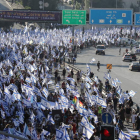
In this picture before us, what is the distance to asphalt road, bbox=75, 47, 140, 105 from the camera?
103 ft

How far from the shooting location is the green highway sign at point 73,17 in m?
42.0

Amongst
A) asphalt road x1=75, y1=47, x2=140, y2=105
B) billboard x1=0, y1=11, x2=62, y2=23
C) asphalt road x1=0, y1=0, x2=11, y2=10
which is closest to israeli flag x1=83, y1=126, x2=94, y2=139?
asphalt road x1=75, y1=47, x2=140, y2=105

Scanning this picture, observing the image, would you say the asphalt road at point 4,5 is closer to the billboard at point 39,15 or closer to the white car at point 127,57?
the billboard at point 39,15

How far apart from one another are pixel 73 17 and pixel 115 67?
684cm

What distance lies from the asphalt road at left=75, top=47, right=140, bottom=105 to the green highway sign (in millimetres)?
4557

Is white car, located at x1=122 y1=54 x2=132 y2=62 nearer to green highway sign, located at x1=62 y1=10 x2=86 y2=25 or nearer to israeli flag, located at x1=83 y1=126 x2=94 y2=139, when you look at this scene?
green highway sign, located at x1=62 y1=10 x2=86 y2=25

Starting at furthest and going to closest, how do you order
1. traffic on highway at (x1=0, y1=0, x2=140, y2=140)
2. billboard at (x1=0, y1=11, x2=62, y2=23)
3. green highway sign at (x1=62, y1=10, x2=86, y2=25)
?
billboard at (x1=0, y1=11, x2=62, y2=23)
green highway sign at (x1=62, y1=10, x2=86, y2=25)
traffic on highway at (x1=0, y1=0, x2=140, y2=140)

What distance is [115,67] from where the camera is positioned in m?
42.0

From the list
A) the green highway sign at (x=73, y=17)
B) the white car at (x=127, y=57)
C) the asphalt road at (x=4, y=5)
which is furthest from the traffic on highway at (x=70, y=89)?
the asphalt road at (x=4, y=5)

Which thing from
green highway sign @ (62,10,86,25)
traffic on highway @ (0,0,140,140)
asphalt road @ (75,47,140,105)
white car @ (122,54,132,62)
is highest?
green highway sign @ (62,10,86,25)

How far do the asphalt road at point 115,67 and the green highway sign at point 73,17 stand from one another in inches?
179

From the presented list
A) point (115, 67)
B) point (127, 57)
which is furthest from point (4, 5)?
point (115, 67)

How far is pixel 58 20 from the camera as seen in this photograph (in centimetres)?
5747

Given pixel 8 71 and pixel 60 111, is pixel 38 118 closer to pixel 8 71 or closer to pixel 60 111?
pixel 60 111
